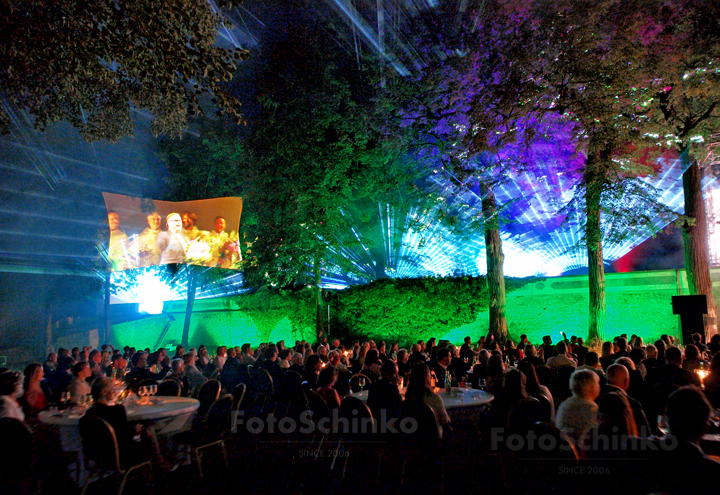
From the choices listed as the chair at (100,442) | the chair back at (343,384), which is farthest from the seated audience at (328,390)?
the chair at (100,442)

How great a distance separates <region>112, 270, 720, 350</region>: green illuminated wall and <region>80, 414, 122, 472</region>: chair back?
13484 millimetres

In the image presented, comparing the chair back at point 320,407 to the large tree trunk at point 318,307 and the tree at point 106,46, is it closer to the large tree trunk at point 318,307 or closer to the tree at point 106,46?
the tree at point 106,46

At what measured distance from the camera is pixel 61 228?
82.0 feet

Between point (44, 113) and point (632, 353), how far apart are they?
1132cm

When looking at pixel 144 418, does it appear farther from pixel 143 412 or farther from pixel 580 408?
pixel 580 408

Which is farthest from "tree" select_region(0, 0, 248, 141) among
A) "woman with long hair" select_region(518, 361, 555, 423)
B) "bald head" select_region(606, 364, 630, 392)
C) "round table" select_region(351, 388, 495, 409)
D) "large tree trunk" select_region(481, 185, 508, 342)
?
"large tree trunk" select_region(481, 185, 508, 342)

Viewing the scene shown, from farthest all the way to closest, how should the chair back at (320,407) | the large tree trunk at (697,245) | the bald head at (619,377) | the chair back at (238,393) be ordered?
the large tree trunk at (697,245) < the chair back at (238,393) < the chair back at (320,407) < the bald head at (619,377)

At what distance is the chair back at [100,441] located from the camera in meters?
4.23

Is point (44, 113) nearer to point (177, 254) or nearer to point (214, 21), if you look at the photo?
point (214, 21)

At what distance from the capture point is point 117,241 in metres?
14.7

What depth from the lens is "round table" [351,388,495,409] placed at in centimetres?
566

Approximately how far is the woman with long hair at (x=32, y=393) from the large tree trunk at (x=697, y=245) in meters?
15.0

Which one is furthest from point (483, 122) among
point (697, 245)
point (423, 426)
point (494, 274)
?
point (423, 426)

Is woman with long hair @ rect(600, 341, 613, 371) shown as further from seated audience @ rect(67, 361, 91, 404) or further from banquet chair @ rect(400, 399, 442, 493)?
seated audience @ rect(67, 361, 91, 404)
